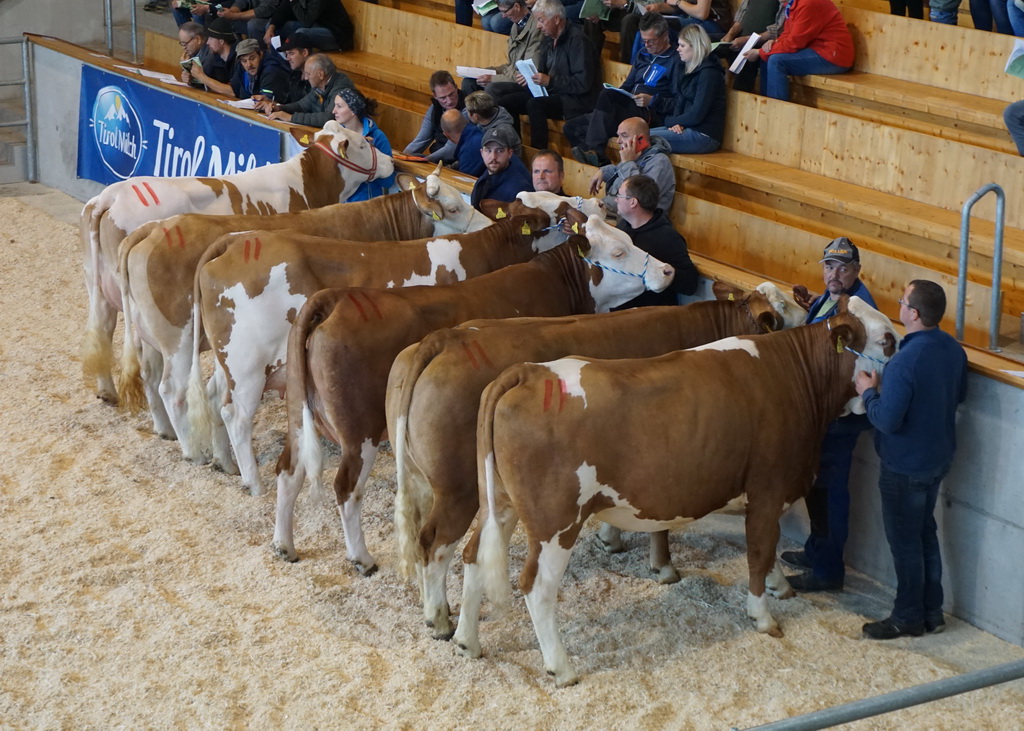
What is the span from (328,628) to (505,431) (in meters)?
1.34

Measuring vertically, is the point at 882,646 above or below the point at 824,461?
below

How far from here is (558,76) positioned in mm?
9125

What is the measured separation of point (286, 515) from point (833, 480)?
8.43 ft

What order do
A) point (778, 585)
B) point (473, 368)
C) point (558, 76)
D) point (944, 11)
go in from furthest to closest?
point (558, 76) → point (944, 11) → point (778, 585) → point (473, 368)

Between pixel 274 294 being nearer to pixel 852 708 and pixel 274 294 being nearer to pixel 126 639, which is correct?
pixel 126 639

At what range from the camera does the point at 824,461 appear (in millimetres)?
5477

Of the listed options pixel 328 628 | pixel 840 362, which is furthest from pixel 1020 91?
pixel 328 628

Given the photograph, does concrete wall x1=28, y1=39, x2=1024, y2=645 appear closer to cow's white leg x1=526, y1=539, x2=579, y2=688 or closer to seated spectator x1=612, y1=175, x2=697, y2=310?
seated spectator x1=612, y1=175, x2=697, y2=310

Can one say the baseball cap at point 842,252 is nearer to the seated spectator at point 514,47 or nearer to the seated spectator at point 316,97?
the seated spectator at point 514,47

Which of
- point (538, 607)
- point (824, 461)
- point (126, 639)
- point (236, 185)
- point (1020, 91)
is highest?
point (1020, 91)

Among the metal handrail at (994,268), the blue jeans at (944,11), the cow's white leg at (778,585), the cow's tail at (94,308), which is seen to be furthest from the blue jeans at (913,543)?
the blue jeans at (944,11)

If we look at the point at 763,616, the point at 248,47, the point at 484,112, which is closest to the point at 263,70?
the point at 248,47

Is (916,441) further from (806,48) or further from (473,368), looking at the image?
(806,48)

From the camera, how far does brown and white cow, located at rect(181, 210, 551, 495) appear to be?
616cm
